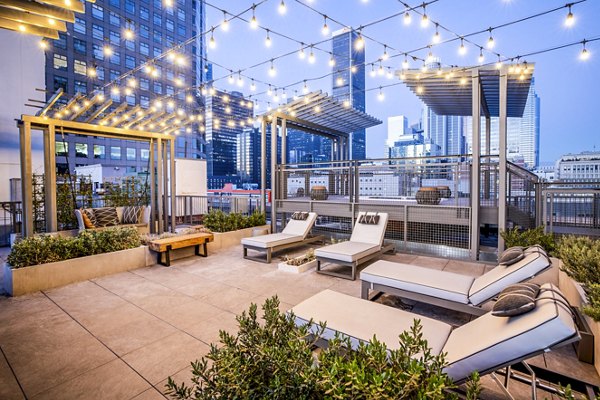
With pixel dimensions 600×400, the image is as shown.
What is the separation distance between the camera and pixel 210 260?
20.4ft

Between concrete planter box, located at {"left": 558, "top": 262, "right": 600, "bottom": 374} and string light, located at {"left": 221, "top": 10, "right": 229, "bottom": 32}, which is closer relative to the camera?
concrete planter box, located at {"left": 558, "top": 262, "right": 600, "bottom": 374}

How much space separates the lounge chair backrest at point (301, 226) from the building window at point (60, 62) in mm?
→ 41385

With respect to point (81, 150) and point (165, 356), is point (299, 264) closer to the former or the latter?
point (165, 356)

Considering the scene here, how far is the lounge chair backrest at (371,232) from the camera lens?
598 cm

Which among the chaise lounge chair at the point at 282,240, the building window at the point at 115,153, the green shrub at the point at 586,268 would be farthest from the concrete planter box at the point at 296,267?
the building window at the point at 115,153

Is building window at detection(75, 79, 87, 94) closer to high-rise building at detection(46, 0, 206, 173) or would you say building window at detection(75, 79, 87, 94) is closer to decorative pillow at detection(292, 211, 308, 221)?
high-rise building at detection(46, 0, 206, 173)

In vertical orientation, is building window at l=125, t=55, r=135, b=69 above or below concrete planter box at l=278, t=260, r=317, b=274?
above

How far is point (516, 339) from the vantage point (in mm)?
1775

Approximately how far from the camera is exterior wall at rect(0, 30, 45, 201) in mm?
9156

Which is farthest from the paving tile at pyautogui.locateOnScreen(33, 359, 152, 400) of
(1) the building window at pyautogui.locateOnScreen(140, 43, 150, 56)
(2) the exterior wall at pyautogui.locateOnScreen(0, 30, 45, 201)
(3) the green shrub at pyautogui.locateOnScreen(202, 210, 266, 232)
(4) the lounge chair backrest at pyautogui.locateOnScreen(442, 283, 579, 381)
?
(1) the building window at pyautogui.locateOnScreen(140, 43, 150, 56)

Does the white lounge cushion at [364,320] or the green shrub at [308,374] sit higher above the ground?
the green shrub at [308,374]

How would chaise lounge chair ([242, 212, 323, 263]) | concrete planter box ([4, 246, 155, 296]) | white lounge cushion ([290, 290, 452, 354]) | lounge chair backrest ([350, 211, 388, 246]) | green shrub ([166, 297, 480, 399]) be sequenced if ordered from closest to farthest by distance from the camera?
green shrub ([166, 297, 480, 399]), white lounge cushion ([290, 290, 452, 354]), concrete planter box ([4, 246, 155, 296]), lounge chair backrest ([350, 211, 388, 246]), chaise lounge chair ([242, 212, 323, 263])

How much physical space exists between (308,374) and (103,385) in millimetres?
1984

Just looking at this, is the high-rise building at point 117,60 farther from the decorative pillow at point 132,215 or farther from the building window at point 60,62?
the decorative pillow at point 132,215
